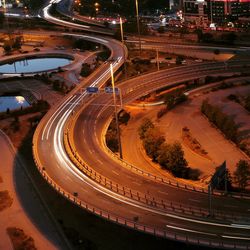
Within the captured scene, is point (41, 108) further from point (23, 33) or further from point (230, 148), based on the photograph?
point (23, 33)

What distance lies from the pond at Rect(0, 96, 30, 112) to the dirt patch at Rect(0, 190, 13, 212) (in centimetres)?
3147

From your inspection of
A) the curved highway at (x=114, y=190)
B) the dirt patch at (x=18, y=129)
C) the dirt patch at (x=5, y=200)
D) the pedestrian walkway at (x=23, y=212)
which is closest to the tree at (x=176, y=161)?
the curved highway at (x=114, y=190)

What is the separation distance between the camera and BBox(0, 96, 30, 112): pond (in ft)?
257

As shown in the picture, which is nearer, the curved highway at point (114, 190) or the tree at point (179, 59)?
the curved highway at point (114, 190)

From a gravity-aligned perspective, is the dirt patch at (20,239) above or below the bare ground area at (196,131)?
above

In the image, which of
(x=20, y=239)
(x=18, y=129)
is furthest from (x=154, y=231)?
(x=18, y=129)

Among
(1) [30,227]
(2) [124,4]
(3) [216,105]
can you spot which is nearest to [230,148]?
(3) [216,105]

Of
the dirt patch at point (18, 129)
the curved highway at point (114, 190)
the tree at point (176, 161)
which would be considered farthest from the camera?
the dirt patch at point (18, 129)

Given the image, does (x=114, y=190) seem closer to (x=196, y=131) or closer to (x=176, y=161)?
(x=176, y=161)

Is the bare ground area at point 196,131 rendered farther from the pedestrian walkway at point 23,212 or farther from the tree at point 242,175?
the pedestrian walkway at point 23,212

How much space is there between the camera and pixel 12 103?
3179 inches

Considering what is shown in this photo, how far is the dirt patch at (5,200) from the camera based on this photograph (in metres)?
45.4

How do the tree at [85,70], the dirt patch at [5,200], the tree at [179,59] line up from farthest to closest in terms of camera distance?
the tree at [179,59] < the tree at [85,70] < the dirt patch at [5,200]

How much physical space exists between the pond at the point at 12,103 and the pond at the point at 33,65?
59.3ft
